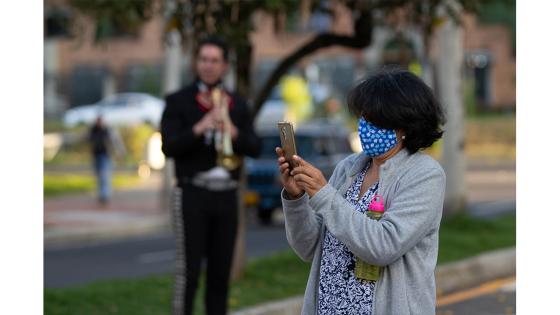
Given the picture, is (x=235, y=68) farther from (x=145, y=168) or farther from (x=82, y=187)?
(x=145, y=168)

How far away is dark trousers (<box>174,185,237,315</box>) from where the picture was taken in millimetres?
7195

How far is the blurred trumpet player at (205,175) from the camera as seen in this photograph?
7.22 meters

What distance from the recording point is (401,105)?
381 cm

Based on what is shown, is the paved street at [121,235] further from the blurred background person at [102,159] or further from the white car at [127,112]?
the white car at [127,112]

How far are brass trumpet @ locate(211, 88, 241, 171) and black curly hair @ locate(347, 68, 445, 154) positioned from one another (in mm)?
3423

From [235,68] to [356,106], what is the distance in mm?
6832

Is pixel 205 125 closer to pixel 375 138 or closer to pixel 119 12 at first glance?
pixel 119 12

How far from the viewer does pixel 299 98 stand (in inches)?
1727

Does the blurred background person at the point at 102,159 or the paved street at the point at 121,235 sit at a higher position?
the blurred background person at the point at 102,159

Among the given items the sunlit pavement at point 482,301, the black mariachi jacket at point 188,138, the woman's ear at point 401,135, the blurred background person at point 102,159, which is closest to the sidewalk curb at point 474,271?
the sunlit pavement at point 482,301

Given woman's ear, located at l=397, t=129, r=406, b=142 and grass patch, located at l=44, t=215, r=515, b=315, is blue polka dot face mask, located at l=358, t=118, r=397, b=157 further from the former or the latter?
grass patch, located at l=44, t=215, r=515, b=315
